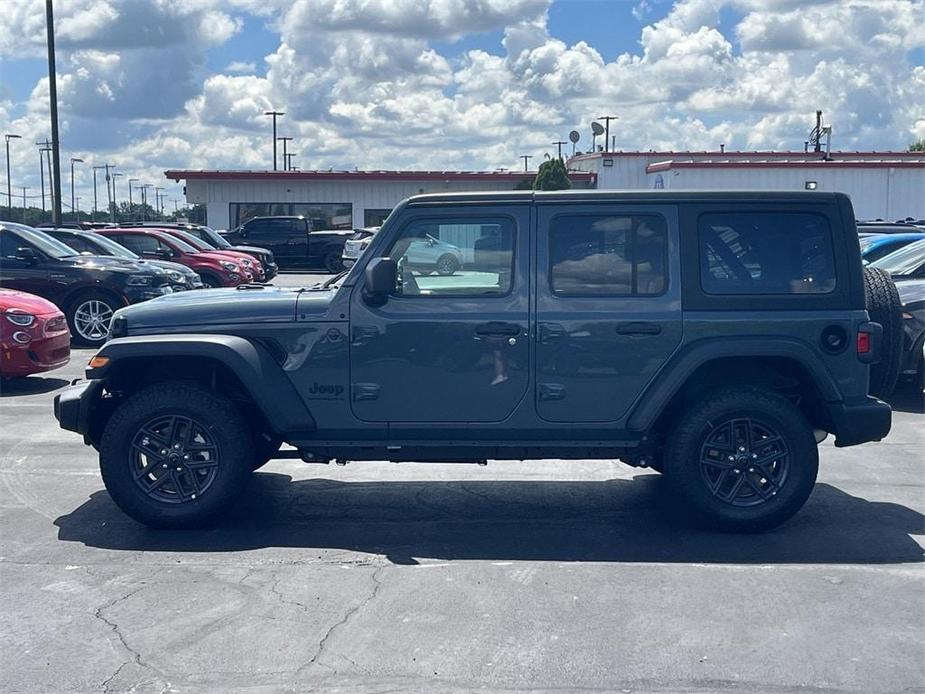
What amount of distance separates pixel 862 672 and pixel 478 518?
9.01 ft

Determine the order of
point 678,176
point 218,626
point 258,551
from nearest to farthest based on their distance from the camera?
point 218,626 → point 258,551 → point 678,176

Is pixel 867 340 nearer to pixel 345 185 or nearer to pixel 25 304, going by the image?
pixel 25 304

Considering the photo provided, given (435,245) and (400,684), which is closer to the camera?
(400,684)

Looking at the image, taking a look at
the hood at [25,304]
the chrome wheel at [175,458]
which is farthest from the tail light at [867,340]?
the hood at [25,304]

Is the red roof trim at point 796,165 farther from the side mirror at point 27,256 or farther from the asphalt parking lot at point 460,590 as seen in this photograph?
the asphalt parking lot at point 460,590

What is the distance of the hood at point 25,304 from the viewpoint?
36.0ft

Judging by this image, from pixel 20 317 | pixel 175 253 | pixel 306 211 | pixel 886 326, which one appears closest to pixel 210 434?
pixel 886 326

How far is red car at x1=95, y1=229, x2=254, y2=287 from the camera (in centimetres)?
2227

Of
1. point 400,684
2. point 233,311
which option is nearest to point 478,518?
point 233,311

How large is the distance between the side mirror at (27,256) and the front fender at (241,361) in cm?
864

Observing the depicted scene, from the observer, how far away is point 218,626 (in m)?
4.92

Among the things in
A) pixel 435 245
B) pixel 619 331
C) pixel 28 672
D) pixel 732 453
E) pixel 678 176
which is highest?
pixel 678 176

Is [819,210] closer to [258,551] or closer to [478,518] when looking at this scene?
[478,518]

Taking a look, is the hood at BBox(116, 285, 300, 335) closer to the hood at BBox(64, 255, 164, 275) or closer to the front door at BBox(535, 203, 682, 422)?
the front door at BBox(535, 203, 682, 422)
